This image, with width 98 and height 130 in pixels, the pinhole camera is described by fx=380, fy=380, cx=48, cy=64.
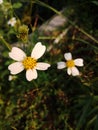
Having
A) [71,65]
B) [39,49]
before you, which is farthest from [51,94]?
[39,49]

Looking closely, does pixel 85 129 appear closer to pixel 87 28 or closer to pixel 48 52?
pixel 48 52

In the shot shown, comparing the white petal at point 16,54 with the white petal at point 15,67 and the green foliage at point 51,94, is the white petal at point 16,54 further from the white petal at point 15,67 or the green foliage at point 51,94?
the green foliage at point 51,94

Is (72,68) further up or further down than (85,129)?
further up

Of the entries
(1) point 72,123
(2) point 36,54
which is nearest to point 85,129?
(1) point 72,123

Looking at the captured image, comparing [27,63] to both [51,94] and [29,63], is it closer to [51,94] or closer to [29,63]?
[29,63]

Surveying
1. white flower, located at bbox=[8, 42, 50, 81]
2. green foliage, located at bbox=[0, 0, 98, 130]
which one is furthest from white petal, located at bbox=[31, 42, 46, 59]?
green foliage, located at bbox=[0, 0, 98, 130]

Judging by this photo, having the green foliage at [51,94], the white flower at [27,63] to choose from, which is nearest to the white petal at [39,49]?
the white flower at [27,63]

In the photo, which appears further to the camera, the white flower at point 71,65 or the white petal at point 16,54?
the white flower at point 71,65

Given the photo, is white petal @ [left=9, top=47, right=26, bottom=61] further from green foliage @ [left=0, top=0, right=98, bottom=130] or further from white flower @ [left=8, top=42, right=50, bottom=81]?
green foliage @ [left=0, top=0, right=98, bottom=130]
